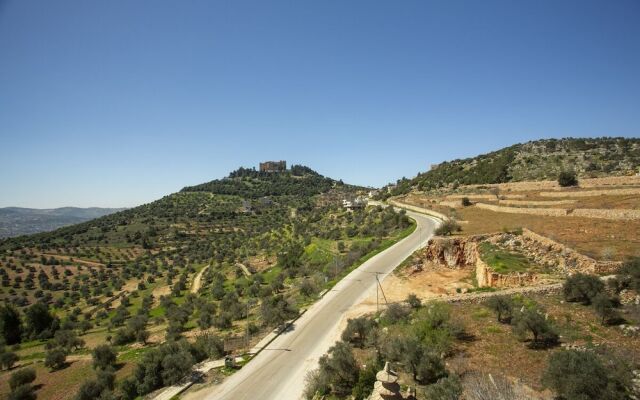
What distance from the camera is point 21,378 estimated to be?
2380cm

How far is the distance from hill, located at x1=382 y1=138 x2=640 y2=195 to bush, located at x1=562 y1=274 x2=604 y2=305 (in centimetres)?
4214

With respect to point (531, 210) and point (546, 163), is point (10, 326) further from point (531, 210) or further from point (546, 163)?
point (546, 163)

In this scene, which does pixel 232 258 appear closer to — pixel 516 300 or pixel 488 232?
pixel 488 232

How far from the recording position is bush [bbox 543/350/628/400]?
8.38 m

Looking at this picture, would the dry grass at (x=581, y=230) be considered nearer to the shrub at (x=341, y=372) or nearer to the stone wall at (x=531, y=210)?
the stone wall at (x=531, y=210)

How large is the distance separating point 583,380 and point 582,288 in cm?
891

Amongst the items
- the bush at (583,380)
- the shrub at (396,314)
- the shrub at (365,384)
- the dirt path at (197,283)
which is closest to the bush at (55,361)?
the dirt path at (197,283)

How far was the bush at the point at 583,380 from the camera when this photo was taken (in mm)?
8375

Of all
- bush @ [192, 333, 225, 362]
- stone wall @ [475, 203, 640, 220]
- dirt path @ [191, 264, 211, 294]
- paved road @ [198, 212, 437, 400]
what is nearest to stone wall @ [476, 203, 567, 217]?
stone wall @ [475, 203, 640, 220]

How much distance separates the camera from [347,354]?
1365 cm

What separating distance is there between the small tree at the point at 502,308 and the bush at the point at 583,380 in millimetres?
6385

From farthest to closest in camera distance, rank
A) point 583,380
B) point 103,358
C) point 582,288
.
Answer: point 103,358, point 582,288, point 583,380

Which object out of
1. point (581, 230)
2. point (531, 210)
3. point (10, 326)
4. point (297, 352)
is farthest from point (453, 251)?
point (10, 326)

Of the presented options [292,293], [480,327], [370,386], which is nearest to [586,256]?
[480,327]
